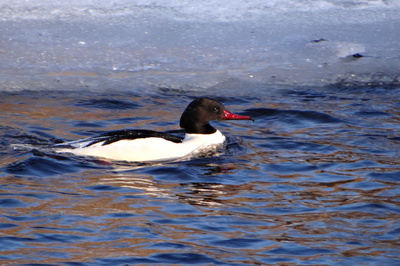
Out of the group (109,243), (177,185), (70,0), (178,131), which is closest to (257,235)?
(109,243)

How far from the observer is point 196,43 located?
10430 millimetres

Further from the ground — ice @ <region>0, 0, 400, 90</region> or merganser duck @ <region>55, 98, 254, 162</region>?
ice @ <region>0, 0, 400, 90</region>

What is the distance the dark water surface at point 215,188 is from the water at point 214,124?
0.06 ft

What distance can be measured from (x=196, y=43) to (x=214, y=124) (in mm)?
1770

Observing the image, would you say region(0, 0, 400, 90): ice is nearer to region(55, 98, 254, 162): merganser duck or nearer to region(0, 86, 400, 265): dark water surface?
region(0, 86, 400, 265): dark water surface

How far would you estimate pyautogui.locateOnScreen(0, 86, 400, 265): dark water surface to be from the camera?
15.6ft

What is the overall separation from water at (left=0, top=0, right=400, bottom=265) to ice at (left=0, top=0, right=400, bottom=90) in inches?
1.1

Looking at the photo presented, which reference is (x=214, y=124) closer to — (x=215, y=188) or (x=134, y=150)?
(x=134, y=150)

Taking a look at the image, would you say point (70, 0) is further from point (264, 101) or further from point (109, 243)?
point (109, 243)

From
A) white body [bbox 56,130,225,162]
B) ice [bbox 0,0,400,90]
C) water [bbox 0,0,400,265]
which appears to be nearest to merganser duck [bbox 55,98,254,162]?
white body [bbox 56,130,225,162]

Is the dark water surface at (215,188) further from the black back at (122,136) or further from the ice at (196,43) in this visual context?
the ice at (196,43)

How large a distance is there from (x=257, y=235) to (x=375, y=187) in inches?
58.8

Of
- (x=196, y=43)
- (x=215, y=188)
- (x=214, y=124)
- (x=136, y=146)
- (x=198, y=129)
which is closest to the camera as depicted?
(x=215, y=188)

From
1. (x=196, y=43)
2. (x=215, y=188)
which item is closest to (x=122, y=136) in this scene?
→ (x=215, y=188)
